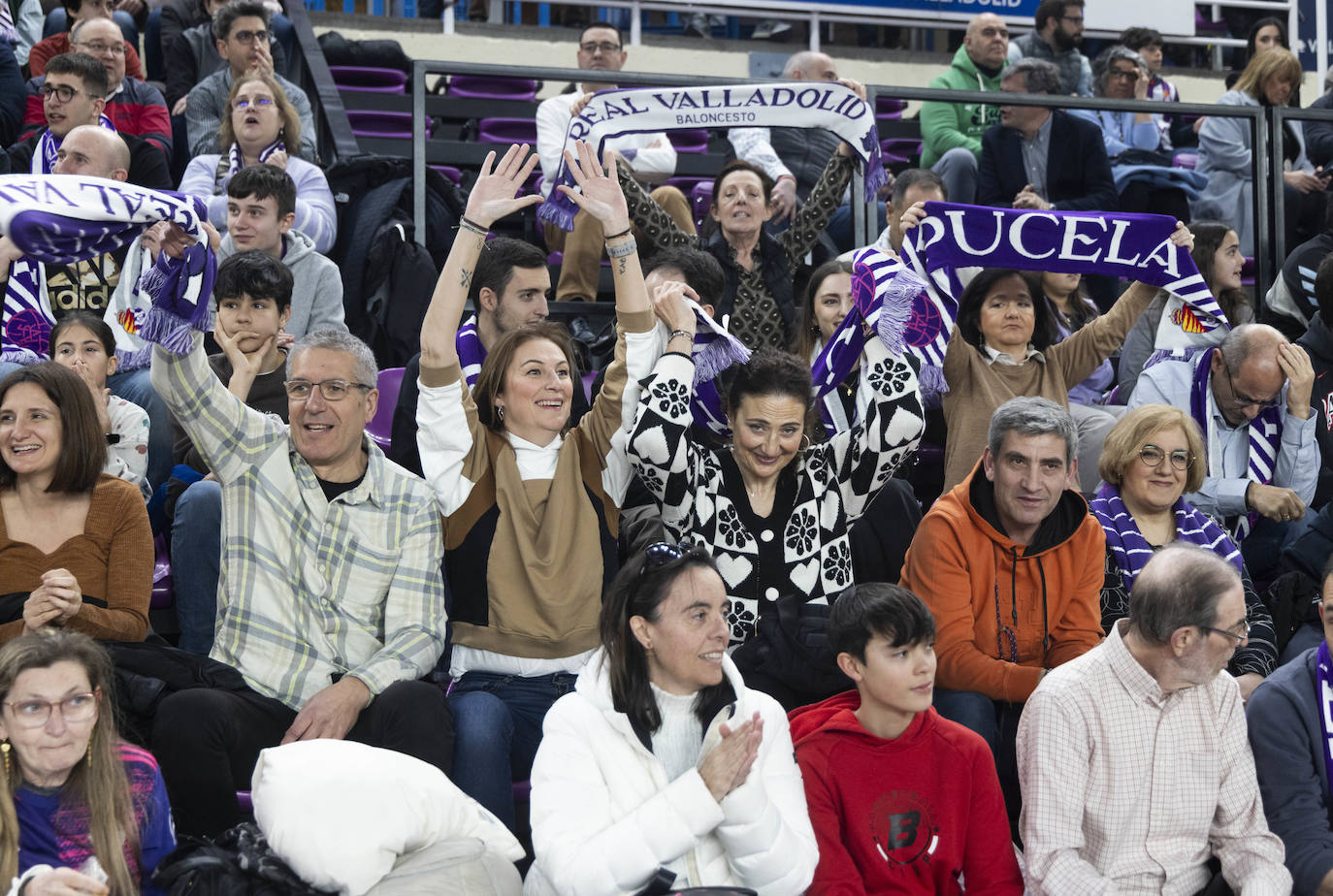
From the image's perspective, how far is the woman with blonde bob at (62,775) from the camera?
9.97 feet

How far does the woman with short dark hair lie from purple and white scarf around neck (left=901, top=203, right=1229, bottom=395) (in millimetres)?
2607

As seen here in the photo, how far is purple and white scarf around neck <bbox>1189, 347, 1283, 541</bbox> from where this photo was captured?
16.8ft

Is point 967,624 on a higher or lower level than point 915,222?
lower

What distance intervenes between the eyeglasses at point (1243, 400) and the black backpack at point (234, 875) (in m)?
3.40

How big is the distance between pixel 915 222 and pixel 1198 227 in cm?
141

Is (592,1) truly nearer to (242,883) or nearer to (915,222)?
(915,222)

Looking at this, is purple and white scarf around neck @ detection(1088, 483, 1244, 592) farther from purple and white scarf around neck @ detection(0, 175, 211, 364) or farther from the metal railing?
purple and white scarf around neck @ detection(0, 175, 211, 364)

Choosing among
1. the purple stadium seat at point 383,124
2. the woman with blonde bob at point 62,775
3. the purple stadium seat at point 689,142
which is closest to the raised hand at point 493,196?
the woman with blonde bob at point 62,775

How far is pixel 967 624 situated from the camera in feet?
12.9

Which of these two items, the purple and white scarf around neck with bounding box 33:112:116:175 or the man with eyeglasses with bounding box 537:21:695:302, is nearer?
the purple and white scarf around neck with bounding box 33:112:116:175

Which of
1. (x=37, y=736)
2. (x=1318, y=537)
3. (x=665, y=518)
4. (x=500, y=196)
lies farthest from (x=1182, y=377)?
(x=37, y=736)

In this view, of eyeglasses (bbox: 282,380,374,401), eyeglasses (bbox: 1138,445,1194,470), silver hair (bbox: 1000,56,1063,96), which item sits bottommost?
eyeglasses (bbox: 1138,445,1194,470)

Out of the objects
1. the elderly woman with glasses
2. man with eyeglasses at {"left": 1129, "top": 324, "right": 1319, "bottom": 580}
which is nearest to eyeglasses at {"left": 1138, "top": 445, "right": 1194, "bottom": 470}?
the elderly woman with glasses

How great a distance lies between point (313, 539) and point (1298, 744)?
228 centimetres
